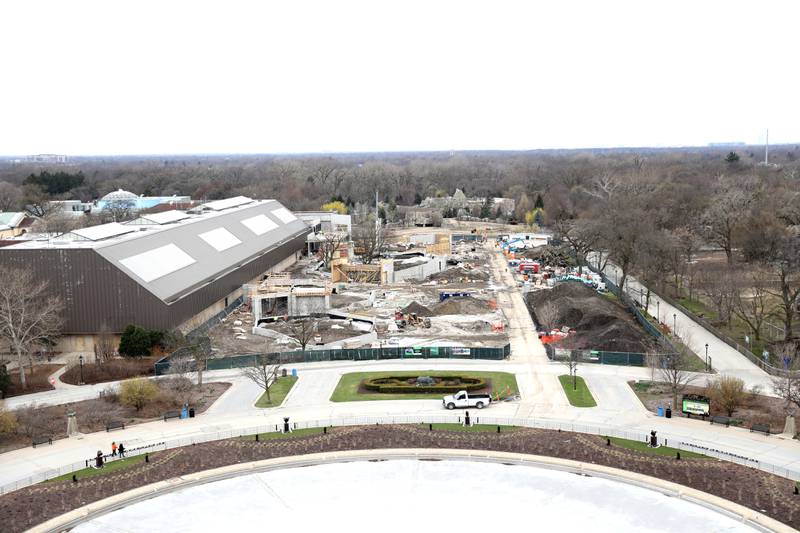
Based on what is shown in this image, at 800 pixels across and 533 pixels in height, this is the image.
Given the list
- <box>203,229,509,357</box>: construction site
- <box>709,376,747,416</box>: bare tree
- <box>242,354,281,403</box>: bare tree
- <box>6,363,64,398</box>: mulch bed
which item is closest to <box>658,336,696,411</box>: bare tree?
<box>709,376,747,416</box>: bare tree

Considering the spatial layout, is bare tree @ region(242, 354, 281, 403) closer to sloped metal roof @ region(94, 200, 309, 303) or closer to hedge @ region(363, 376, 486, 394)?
hedge @ region(363, 376, 486, 394)

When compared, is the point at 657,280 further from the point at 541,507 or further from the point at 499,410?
the point at 541,507

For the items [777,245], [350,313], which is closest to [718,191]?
[777,245]

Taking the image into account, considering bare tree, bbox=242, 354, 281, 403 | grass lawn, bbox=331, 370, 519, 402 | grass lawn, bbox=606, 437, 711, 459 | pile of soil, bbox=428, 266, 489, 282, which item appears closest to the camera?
grass lawn, bbox=606, 437, 711, 459

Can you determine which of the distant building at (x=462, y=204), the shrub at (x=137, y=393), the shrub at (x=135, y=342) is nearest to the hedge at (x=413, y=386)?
the shrub at (x=137, y=393)

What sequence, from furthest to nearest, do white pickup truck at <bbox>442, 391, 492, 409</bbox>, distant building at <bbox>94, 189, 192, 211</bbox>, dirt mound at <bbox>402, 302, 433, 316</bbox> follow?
1. distant building at <bbox>94, 189, 192, 211</bbox>
2. dirt mound at <bbox>402, 302, 433, 316</bbox>
3. white pickup truck at <bbox>442, 391, 492, 409</bbox>

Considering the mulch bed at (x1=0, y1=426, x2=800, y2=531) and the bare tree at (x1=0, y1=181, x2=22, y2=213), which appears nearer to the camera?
the mulch bed at (x1=0, y1=426, x2=800, y2=531)

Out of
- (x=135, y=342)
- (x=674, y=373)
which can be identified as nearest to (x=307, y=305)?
(x=135, y=342)
